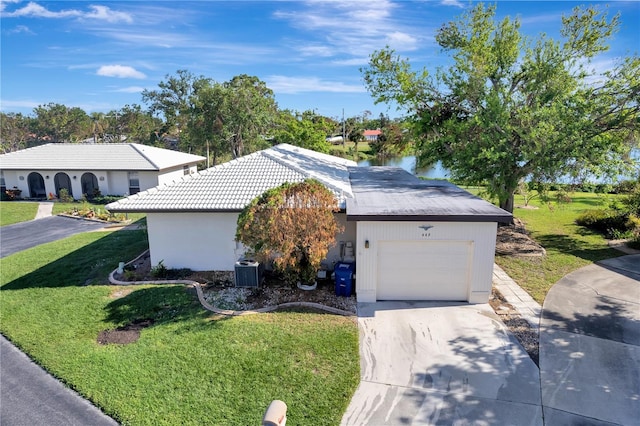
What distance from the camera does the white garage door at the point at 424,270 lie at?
1042 cm

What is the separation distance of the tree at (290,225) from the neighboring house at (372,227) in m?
0.81

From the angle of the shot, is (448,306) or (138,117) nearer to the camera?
(448,306)

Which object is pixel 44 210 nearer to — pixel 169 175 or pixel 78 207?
pixel 78 207

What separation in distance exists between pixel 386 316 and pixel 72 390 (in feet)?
22.5

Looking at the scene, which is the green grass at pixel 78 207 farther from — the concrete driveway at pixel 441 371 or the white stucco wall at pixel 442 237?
the concrete driveway at pixel 441 371

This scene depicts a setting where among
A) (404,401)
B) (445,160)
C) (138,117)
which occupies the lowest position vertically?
(404,401)

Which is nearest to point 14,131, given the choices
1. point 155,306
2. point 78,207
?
point 78,207

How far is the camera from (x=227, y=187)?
12984 millimetres

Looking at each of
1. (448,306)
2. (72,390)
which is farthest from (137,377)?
(448,306)

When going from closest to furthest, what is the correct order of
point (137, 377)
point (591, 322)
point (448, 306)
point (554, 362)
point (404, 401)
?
1. point (404, 401)
2. point (137, 377)
3. point (554, 362)
4. point (591, 322)
5. point (448, 306)

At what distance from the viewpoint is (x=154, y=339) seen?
863 centimetres

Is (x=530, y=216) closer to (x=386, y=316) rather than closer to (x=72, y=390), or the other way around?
(x=386, y=316)

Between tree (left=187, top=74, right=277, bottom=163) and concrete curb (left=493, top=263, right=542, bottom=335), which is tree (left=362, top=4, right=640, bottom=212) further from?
tree (left=187, top=74, right=277, bottom=163)

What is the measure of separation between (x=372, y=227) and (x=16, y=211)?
26381 millimetres
